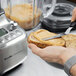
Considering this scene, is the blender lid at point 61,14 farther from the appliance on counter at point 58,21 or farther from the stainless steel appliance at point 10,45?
the stainless steel appliance at point 10,45

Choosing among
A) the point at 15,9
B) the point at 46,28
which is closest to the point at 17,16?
the point at 15,9

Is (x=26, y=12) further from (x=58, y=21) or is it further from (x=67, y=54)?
(x=67, y=54)

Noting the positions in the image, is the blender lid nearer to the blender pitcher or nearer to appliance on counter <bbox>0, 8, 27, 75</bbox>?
the blender pitcher

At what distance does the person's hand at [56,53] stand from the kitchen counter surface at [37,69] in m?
0.03

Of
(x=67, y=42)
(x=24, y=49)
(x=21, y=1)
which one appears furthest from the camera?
(x=21, y=1)

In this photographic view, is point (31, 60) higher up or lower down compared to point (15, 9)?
lower down

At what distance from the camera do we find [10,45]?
17.3 inches

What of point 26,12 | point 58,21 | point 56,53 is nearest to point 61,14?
point 58,21

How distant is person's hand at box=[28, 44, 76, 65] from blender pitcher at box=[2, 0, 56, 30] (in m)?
0.14

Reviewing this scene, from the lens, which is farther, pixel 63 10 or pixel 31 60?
pixel 63 10

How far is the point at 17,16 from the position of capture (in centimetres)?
66

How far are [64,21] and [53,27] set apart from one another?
0.05 metres

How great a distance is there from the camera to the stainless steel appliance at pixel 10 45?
0.44 meters

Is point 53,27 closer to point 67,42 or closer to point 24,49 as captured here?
point 67,42
